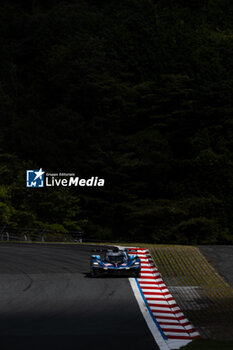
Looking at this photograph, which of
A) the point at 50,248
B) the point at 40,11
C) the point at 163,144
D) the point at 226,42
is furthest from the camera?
the point at 40,11

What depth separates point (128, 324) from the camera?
15.5 metres

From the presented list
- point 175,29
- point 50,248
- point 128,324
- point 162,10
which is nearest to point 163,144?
point 175,29

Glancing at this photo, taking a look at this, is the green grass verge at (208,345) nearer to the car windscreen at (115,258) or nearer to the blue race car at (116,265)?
the blue race car at (116,265)

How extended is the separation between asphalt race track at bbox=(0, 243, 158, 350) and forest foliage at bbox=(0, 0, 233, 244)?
3128 centimetres

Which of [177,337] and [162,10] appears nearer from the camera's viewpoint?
[177,337]

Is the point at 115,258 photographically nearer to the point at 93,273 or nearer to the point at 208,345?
the point at 93,273

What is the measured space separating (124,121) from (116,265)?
53305 millimetres

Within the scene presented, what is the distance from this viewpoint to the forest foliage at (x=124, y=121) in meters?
66.6

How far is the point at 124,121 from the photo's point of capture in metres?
77.2

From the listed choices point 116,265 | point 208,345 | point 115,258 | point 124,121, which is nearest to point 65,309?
point 208,345

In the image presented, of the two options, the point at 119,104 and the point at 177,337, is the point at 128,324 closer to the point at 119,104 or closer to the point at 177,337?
the point at 177,337

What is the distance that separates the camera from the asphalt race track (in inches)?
527

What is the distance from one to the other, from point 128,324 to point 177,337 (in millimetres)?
1692

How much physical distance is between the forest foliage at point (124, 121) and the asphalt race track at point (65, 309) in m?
31.3
